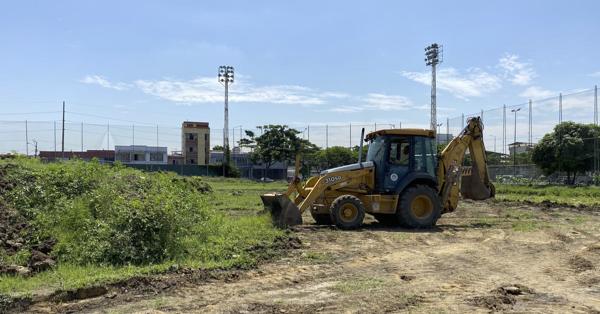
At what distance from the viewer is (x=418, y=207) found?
39.2ft

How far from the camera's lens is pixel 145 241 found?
736 centimetres

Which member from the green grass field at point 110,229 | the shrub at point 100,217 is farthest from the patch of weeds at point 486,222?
the shrub at point 100,217

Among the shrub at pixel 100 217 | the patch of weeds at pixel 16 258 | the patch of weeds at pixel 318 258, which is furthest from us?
the patch of weeds at pixel 318 258

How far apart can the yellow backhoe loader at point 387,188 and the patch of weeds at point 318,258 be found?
9.58 feet

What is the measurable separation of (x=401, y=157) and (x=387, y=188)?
0.94 m

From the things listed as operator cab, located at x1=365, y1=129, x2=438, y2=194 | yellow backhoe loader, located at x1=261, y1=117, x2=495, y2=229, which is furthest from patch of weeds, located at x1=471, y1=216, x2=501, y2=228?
operator cab, located at x1=365, y1=129, x2=438, y2=194

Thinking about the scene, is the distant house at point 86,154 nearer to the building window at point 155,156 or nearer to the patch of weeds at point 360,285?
the building window at point 155,156

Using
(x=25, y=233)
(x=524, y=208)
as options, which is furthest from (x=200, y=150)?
(x=25, y=233)

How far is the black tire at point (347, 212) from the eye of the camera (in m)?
Answer: 11.2

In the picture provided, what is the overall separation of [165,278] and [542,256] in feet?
21.6

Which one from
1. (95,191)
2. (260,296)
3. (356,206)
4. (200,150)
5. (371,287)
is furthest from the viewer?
(200,150)

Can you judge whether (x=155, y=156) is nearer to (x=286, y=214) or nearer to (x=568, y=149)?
(x=568, y=149)

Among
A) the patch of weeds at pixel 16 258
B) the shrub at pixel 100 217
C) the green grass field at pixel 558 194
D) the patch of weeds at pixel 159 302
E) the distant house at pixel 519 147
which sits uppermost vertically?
the distant house at pixel 519 147

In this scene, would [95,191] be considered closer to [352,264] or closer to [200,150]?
[352,264]
